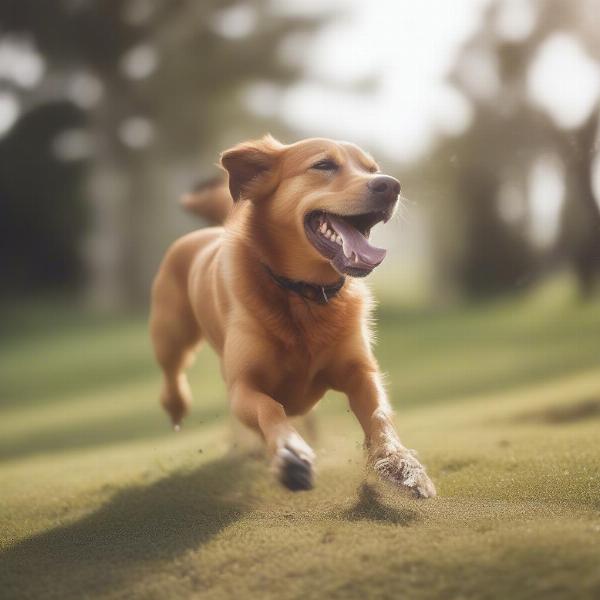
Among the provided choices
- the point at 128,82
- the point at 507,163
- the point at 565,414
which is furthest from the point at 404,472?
the point at 128,82

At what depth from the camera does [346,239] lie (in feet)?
11.3

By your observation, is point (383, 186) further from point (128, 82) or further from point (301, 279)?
point (128, 82)

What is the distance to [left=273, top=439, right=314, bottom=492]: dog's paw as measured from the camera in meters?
2.67

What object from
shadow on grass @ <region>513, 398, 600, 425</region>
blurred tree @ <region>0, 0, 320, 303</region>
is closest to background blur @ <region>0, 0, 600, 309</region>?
blurred tree @ <region>0, 0, 320, 303</region>

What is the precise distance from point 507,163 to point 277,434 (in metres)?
13.5

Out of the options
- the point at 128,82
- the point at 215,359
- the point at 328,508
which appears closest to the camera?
the point at 328,508

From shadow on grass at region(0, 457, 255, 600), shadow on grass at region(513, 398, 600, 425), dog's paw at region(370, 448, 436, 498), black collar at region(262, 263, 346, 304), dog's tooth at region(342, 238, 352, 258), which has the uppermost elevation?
dog's tooth at region(342, 238, 352, 258)

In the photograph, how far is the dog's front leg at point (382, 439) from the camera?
9.55 feet

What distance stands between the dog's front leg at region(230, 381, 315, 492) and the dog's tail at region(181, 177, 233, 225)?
2.12 m

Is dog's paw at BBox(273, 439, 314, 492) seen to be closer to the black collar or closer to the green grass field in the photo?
the green grass field

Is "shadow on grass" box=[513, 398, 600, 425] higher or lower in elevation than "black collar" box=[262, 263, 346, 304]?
lower

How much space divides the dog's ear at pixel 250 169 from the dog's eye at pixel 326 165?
0.25 meters

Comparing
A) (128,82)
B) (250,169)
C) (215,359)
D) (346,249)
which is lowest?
(215,359)

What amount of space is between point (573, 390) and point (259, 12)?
15985 mm
